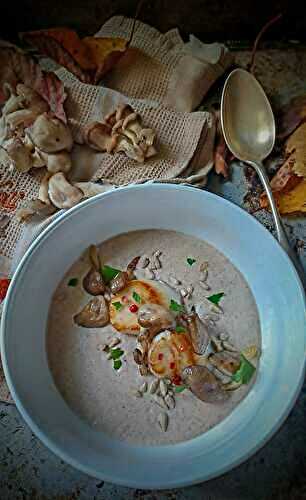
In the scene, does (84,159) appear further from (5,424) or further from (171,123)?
(5,424)

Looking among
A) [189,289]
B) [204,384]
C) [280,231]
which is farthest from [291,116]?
[204,384]

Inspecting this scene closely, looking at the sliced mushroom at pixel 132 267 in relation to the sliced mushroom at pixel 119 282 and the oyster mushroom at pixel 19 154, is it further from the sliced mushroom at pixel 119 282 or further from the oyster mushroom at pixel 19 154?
the oyster mushroom at pixel 19 154

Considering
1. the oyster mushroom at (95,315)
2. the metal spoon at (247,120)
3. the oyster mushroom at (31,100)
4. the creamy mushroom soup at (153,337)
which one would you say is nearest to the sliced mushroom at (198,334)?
the creamy mushroom soup at (153,337)

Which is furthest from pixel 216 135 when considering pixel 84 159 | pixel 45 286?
pixel 45 286

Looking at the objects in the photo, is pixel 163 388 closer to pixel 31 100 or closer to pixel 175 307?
pixel 175 307

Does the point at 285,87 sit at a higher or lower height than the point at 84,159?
higher

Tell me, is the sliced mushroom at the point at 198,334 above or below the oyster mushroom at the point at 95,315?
above

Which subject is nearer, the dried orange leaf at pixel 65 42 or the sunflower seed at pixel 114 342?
the sunflower seed at pixel 114 342
